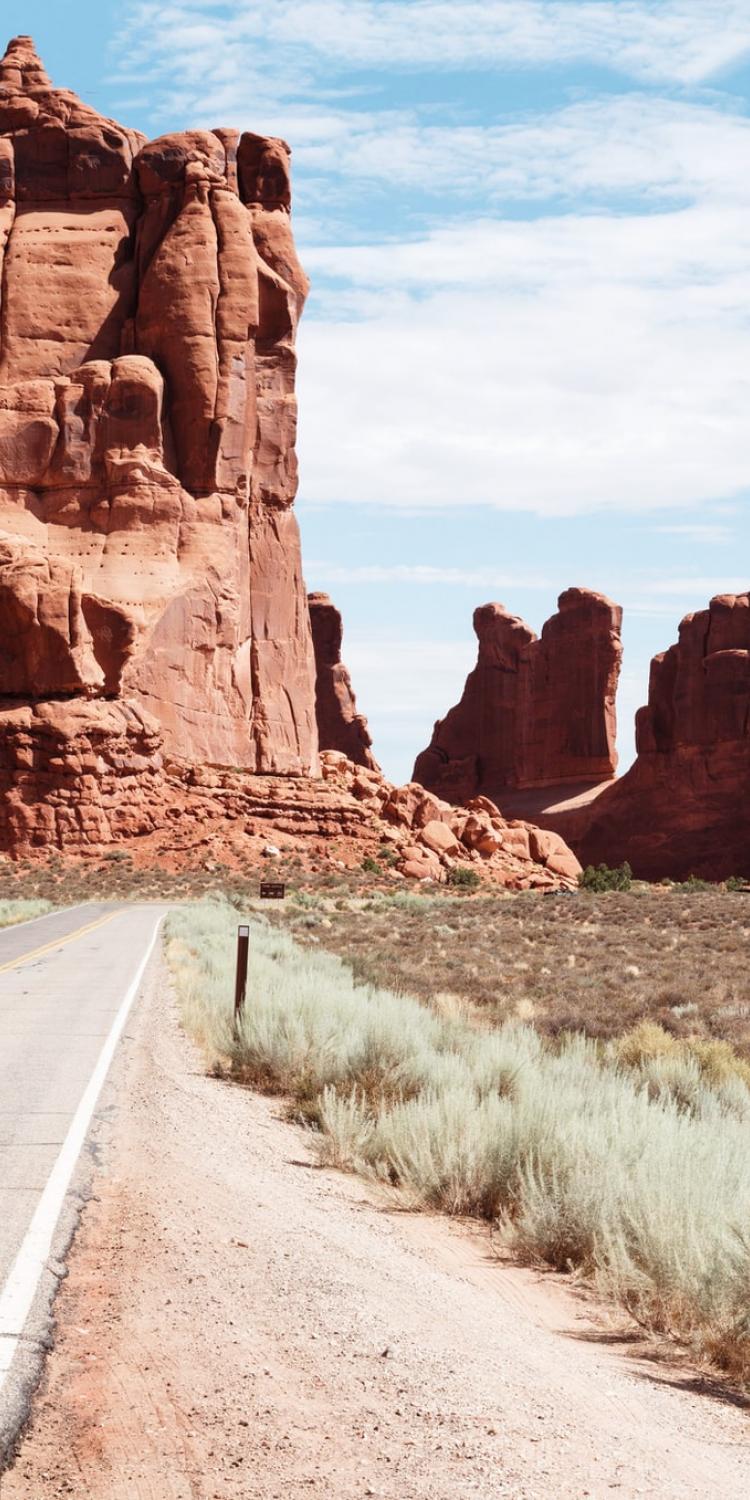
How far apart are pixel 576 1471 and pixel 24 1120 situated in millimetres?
5788

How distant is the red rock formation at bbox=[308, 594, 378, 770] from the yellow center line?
6697 cm

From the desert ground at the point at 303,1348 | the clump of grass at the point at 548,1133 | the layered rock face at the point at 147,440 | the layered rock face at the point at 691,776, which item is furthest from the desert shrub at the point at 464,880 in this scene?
the desert ground at the point at 303,1348

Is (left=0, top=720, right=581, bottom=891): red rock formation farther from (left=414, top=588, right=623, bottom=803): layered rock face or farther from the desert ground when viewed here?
the desert ground

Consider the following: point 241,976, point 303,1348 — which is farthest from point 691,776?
point 303,1348

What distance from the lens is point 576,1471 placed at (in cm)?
444

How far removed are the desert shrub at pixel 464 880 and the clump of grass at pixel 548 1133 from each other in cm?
4585

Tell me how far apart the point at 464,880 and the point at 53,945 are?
1427 inches

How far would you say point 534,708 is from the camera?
340 feet

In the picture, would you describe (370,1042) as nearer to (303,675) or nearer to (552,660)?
(303,675)

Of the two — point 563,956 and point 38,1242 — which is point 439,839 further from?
point 38,1242

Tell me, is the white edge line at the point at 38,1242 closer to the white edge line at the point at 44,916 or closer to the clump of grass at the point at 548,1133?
the clump of grass at the point at 548,1133

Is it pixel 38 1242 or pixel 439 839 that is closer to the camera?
pixel 38 1242

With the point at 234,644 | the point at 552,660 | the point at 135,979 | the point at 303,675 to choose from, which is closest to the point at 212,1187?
the point at 135,979

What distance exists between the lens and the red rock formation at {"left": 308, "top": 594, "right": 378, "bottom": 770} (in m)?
104
